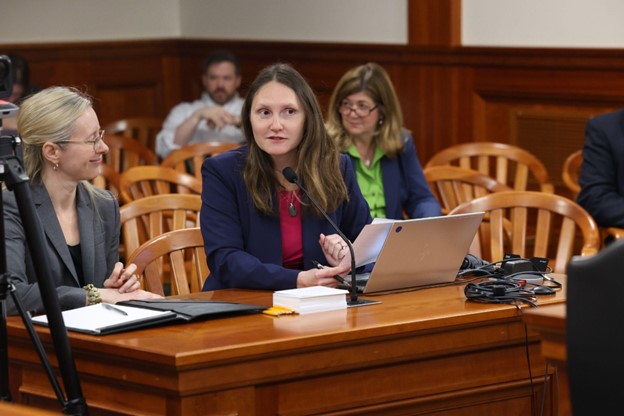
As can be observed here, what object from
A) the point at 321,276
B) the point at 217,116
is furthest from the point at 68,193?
the point at 217,116

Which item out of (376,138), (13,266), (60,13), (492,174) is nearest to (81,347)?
(13,266)

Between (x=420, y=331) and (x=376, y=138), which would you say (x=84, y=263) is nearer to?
(x=420, y=331)

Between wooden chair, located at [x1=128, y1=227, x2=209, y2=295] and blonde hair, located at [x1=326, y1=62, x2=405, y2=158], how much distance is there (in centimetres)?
132

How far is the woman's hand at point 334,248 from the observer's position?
3462 mm

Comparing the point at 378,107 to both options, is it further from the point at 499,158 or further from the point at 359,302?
the point at 359,302

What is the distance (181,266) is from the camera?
3.85 metres

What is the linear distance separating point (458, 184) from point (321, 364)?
8.71 ft

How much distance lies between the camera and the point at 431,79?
7289 millimetres

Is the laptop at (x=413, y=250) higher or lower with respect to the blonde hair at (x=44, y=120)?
lower

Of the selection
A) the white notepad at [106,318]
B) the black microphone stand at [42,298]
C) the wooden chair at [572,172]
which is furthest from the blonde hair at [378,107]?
the black microphone stand at [42,298]

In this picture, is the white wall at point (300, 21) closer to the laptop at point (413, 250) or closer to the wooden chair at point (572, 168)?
the wooden chair at point (572, 168)

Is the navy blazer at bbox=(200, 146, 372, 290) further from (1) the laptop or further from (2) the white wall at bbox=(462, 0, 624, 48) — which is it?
(2) the white wall at bbox=(462, 0, 624, 48)

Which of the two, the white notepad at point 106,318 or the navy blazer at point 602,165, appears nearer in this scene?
the white notepad at point 106,318

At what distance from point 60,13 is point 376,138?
382cm
